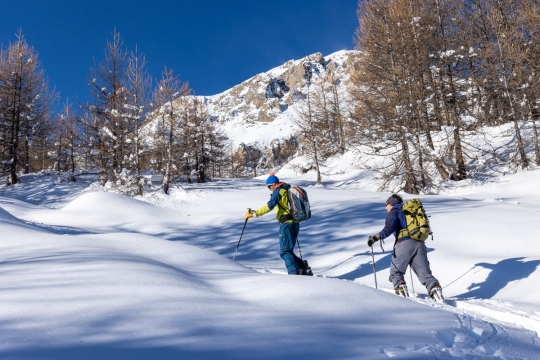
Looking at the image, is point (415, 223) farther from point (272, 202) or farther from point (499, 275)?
point (272, 202)

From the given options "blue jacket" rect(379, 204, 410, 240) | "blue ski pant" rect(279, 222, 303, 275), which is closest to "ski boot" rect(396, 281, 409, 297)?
"blue jacket" rect(379, 204, 410, 240)

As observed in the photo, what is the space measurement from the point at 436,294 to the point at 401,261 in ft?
1.98

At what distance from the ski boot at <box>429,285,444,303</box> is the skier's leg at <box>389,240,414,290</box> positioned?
39cm

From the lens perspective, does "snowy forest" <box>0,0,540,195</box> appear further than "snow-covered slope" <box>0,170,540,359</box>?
Yes

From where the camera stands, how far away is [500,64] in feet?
55.3

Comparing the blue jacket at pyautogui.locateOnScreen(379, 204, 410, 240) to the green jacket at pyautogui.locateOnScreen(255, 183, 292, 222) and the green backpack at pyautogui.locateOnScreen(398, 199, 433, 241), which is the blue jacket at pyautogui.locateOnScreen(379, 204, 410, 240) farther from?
the green jacket at pyautogui.locateOnScreen(255, 183, 292, 222)

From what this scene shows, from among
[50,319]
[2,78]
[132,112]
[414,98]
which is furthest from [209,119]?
[50,319]

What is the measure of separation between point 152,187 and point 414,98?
1369 centimetres

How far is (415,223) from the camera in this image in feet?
15.7

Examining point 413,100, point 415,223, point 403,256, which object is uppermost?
point 413,100

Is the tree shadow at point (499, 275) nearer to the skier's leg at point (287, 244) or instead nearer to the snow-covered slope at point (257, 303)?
the snow-covered slope at point (257, 303)

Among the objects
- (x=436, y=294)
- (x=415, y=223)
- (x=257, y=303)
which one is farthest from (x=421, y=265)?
(x=257, y=303)

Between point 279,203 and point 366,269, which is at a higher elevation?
point 279,203

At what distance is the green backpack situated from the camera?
4734 millimetres
